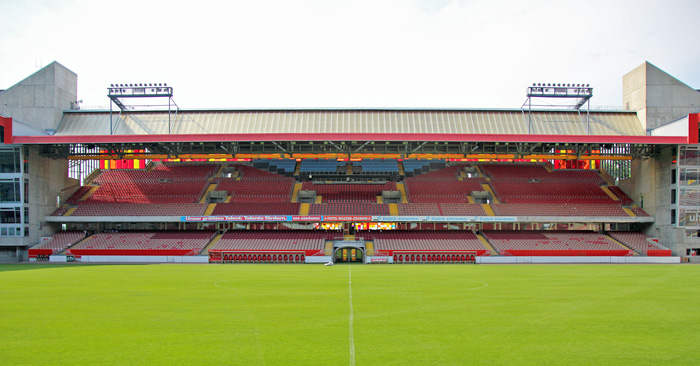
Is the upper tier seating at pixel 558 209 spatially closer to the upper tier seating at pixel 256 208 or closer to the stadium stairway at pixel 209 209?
the upper tier seating at pixel 256 208

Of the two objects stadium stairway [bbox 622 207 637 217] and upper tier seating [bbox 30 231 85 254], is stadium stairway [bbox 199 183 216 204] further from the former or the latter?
stadium stairway [bbox 622 207 637 217]

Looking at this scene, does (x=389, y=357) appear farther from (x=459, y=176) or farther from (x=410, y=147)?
(x=459, y=176)

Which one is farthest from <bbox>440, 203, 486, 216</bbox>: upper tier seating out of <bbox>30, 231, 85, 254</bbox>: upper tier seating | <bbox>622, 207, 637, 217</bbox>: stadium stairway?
<bbox>30, 231, 85, 254</bbox>: upper tier seating

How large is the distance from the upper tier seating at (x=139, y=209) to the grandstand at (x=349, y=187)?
8.3 inches

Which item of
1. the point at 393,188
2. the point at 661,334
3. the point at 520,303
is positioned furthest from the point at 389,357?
the point at 393,188

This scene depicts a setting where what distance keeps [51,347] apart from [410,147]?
42.9 meters

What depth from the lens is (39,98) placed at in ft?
181

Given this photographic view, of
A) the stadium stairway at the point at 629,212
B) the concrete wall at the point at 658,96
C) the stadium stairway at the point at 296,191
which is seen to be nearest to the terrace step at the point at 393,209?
the stadium stairway at the point at 296,191

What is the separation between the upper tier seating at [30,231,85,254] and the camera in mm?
47062

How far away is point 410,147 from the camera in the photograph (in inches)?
2014

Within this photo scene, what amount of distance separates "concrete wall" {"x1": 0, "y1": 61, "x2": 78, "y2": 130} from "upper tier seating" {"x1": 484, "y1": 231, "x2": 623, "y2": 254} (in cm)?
4869

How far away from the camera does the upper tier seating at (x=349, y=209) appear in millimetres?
51625

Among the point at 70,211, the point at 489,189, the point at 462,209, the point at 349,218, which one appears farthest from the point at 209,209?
the point at 489,189

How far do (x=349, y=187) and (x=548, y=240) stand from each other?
2199 centimetres
